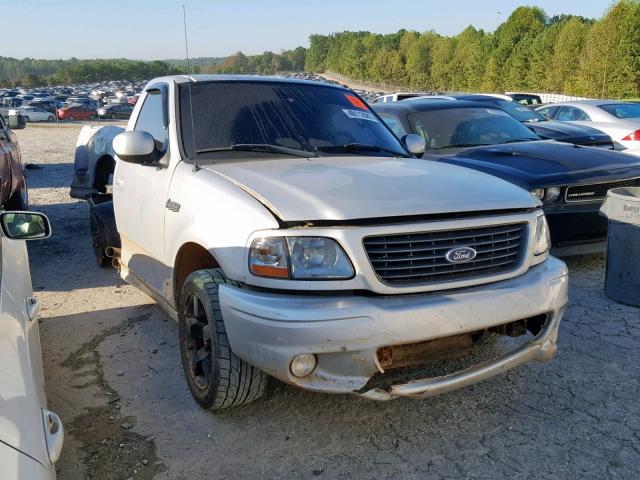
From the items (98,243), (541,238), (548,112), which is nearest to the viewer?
(541,238)

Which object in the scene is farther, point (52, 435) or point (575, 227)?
point (575, 227)

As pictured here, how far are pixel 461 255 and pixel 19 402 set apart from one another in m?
1.96

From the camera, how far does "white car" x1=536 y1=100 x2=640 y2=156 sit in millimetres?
10438

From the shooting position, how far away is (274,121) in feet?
13.2

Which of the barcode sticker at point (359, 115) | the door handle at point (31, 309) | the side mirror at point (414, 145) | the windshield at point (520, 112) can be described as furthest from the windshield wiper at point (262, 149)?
the windshield at point (520, 112)

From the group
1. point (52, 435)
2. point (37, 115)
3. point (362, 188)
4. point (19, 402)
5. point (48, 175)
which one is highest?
point (362, 188)

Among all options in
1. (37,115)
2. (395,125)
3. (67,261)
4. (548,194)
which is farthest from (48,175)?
(37,115)

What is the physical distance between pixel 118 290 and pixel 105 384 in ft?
6.62

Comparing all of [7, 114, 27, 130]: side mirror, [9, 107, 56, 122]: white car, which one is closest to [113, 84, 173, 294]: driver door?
[7, 114, 27, 130]: side mirror

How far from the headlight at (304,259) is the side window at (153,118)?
1669 millimetres

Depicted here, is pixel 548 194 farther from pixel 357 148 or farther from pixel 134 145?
pixel 134 145

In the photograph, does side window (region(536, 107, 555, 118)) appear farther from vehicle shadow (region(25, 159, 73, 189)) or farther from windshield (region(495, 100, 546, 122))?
vehicle shadow (region(25, 159, 73, 189))

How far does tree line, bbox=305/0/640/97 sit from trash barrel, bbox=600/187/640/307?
3893 centimetres

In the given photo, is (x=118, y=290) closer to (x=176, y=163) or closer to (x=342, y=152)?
(x=176, y=163)
